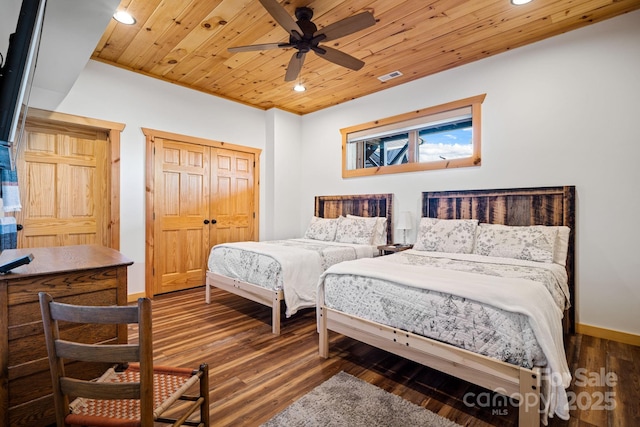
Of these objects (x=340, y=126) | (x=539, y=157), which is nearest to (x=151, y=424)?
(x=539, y=157)

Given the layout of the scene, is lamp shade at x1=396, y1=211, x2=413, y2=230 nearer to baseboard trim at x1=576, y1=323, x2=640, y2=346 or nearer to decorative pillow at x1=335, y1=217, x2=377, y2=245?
decorative pillow at x1=335, y1=217, x2=377, y2=245

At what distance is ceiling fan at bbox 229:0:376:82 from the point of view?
7.48 feet

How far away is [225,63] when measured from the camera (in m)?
3.71

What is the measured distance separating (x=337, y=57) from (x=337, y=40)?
0.45 metres

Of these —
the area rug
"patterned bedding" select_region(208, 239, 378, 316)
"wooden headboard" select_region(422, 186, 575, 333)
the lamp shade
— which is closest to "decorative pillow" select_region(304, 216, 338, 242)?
"patterned bedding" select_region(208, 239, 378, 316)

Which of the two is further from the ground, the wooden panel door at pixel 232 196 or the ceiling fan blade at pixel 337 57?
the ceiling fan blade at pixel 337 57

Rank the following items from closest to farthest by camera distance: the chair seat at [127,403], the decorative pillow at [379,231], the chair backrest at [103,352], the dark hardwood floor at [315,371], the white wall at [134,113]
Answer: the chair backrest at [103,352] → the chair seat at [127,403] → the dark hardwood floor at [315,371] → the white wall at [134,113] → the decorative pillow at [379,231]

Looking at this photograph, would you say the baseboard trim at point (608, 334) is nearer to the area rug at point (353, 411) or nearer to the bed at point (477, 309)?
the bed at point (477, 309)

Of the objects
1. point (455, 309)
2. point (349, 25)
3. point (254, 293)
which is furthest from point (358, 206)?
point (455, 309)

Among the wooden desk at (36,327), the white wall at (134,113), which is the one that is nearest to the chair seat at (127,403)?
the wooden desk at (36,327)

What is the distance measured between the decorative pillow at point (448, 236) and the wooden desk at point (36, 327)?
9.48 feet

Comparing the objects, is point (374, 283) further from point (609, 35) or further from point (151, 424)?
point (609, 35)

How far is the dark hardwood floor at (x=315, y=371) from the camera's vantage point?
1801 millimetres

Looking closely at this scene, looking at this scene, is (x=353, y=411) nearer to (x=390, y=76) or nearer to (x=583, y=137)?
(x=583, y=137)
